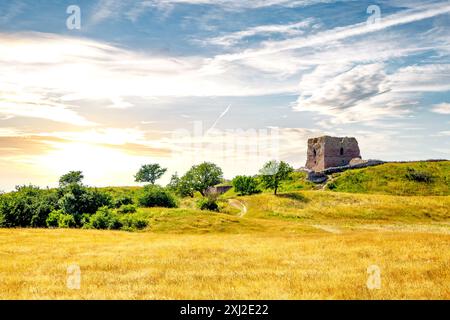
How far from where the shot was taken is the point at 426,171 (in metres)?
116

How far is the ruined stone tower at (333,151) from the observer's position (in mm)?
143625

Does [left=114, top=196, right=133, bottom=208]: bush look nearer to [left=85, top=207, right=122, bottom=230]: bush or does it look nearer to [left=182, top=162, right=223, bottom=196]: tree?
[left=85, top=207, right=122, bottom=230]: bush

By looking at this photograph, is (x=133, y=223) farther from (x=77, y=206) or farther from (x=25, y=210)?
(x=25, y=210)

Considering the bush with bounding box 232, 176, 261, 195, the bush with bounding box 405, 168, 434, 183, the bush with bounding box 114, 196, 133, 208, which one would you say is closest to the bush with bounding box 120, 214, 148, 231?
the bush with bounding box 114, 196, 133, 208

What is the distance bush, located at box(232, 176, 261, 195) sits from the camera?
11244 cm

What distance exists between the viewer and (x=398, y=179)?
11262 centimetres

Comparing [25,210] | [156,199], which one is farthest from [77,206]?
[156,199]

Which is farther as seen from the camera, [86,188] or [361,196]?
[361,196]

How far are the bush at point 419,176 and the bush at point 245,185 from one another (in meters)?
40.3
